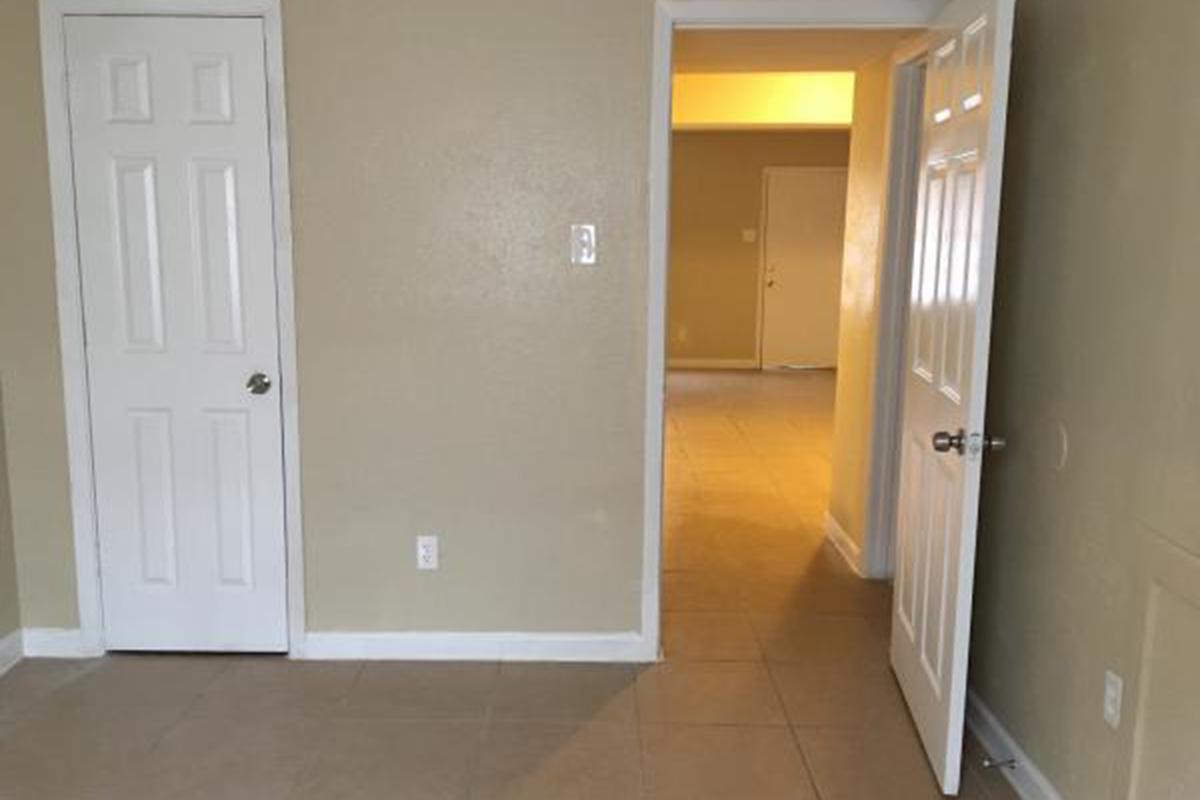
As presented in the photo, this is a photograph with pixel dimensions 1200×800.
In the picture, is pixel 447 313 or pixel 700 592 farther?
pixel 700 592

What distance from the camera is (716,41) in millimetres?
3463

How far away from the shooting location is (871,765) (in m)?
2.66

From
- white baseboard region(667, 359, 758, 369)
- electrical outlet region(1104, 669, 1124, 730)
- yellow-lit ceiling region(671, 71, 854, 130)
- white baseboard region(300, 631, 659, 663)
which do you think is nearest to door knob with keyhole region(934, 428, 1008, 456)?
electrical outlet region(1104, 669, 1124, 730)

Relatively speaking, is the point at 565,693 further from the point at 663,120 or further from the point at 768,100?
the point at 768,100

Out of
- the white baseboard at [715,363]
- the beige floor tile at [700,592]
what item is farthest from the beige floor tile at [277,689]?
the white baseboard at [715,363]

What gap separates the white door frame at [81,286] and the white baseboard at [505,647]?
29 cm

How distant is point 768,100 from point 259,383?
15.9ft

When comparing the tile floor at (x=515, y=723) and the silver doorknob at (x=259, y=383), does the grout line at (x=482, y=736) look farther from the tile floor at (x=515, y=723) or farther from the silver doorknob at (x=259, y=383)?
the silver doorknob at (x=259, y=383)

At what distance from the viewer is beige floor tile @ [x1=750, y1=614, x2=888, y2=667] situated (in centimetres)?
335

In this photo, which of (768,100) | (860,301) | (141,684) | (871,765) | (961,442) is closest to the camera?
(961,442)

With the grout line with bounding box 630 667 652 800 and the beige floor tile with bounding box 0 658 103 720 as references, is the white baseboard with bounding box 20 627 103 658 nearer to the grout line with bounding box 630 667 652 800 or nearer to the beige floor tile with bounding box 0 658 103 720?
the beige floor tile with bounding box 0 658 103 720

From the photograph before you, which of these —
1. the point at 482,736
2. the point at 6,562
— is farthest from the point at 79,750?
the point at 482,736

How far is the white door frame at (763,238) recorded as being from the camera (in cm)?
960

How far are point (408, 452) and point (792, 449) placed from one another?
12.3ft
